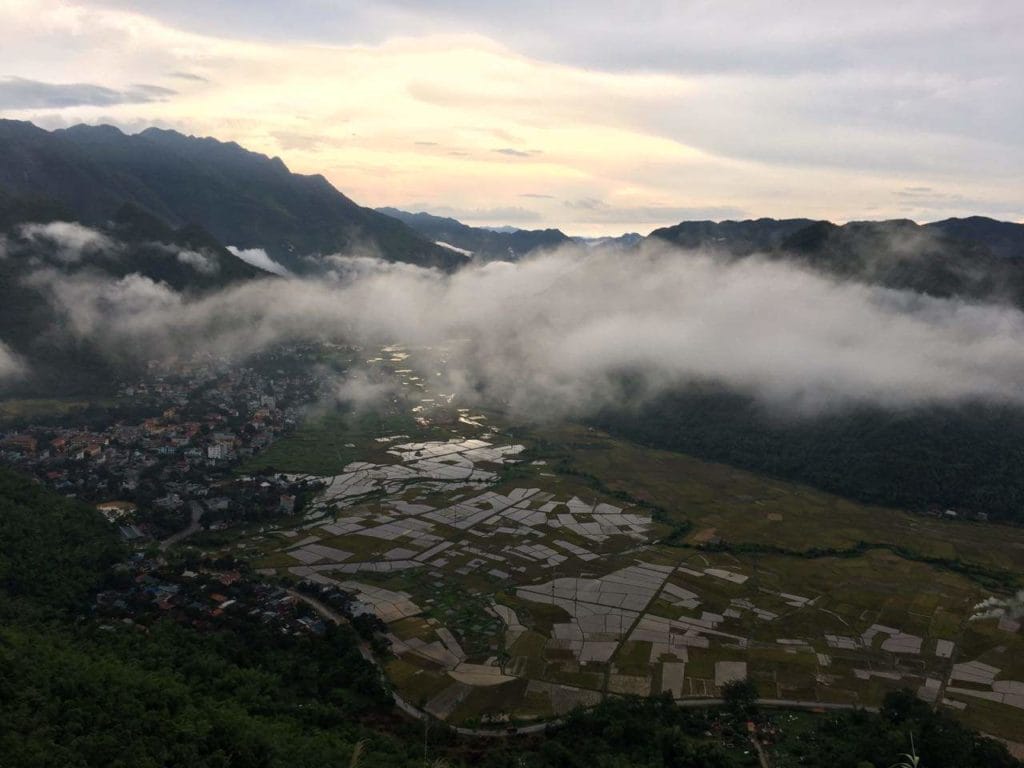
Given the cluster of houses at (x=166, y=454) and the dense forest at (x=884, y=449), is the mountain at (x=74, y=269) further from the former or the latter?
the dense forest at (x=884, y=449)

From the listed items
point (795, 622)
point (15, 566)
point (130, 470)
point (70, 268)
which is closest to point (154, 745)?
point (15, 566)

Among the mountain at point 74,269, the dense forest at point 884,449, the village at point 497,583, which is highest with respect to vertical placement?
the mountain at point 74,269

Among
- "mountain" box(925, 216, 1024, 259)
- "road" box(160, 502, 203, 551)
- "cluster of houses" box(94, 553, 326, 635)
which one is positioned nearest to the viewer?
"cluster of houses" box(94, 553, 326, 635)

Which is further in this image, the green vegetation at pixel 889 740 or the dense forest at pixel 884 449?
the dense forest at pixel 884 449

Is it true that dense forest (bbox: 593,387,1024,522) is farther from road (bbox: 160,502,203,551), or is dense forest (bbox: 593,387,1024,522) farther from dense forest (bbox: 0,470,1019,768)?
road (bbox: 160,502,203,551)

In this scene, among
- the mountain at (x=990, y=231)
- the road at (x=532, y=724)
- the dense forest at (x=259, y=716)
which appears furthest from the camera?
the mountain at (x=990, y=231)

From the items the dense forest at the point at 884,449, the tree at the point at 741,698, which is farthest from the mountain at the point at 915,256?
the tree at the point at 741,698

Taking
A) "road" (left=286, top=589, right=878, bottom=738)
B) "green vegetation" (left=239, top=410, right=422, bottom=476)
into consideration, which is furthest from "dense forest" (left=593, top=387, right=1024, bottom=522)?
"road" (left=286, top=589, right=878, bottom=738)
